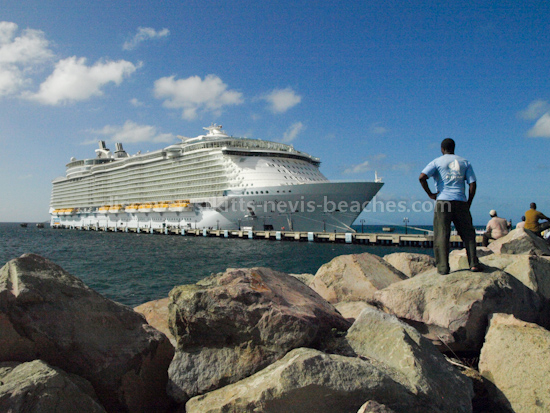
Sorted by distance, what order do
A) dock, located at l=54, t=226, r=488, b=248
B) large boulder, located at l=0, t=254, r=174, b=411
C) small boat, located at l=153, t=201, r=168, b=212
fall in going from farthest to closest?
small boat, located at l=153, t=201, r=168, b=212
dock, located at l=54, t=226, r=488, b=248
large boulder, located at l=0, t=254, r=174, b=411

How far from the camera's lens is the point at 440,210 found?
175 inches

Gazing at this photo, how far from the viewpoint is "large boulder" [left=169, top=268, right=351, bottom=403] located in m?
2.78

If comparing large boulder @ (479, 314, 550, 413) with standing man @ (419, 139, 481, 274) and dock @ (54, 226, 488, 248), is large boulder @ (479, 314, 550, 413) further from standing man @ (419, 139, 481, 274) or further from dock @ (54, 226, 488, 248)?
dock @ (54, 226, 488, 248)

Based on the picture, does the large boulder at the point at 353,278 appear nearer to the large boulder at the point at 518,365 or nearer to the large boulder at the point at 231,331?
the large boulder at the point at 518,365

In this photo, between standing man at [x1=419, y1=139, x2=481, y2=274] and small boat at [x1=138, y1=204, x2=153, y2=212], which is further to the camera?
small boat at [x1=138, y1=204, x2=153, y2=212]

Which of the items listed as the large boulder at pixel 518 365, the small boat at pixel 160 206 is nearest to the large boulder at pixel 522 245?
the large boulder at pixel 518 365

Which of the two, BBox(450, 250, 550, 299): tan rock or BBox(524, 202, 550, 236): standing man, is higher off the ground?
BBox(524, 202, 550, 236): standing man

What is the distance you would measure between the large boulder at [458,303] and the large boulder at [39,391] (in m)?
3.18

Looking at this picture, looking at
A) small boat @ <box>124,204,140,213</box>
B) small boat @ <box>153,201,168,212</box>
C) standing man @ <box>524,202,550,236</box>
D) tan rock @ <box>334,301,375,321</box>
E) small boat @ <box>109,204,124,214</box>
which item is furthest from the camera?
small boat @ <box>109,204,124,214</box>

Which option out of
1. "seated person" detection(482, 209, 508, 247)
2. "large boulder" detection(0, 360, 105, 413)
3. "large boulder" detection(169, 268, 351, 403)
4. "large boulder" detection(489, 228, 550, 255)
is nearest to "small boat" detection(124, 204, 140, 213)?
"seated person" detection(482, 209, 508, 247)

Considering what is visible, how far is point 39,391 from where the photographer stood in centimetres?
218

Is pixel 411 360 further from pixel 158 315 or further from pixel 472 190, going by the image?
pixel 158 315

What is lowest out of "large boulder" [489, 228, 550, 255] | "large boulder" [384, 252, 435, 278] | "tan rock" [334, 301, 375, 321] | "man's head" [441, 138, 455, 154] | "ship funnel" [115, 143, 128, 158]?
"tan rock" [334, 301, 375, 321]

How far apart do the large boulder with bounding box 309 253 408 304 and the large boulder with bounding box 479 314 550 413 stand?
88.0 inches
